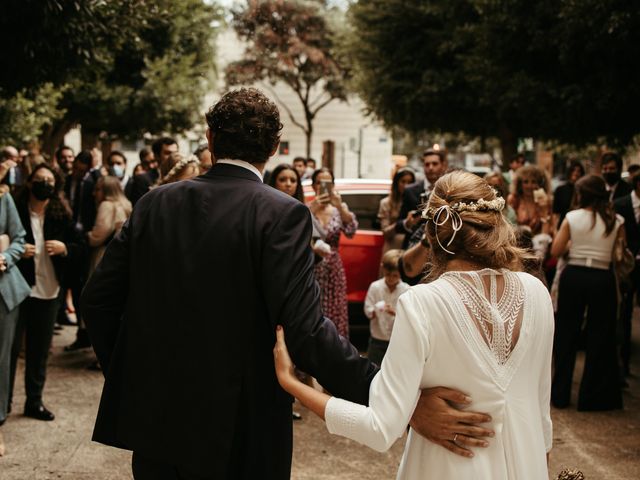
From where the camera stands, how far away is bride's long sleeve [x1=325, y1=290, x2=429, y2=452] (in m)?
2.61

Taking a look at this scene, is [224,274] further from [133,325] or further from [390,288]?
[390,288]

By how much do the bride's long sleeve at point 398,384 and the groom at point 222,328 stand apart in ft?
0.82

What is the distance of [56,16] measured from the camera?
969 cm

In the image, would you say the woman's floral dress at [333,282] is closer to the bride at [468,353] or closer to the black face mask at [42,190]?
the black face mask at [42,190]

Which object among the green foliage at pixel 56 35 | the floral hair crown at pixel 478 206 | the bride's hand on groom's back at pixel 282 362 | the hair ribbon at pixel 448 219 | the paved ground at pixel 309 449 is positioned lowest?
the paved ground at pixel 309 449

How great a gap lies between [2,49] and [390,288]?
221 inches

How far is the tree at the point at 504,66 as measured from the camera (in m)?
12.0

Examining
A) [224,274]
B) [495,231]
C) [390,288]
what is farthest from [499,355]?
[390,288]

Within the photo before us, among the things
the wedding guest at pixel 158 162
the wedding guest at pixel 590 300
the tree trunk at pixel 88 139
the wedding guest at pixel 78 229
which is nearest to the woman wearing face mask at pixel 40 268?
the wedding guest at pixel 78 229

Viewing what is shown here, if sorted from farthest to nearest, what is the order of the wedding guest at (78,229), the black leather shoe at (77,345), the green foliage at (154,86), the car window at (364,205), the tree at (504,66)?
the green foliage at (154,86) → the tree at (504,66) → the car window at (364,205) → the black leather shoe at (77,345) → the wedding guest at (78,229)

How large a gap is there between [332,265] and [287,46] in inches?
1214

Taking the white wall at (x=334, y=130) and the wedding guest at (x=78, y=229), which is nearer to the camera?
the wedding guest at (x=78, y=229)

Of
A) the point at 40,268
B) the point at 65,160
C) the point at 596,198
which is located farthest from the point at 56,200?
the point at 65,160

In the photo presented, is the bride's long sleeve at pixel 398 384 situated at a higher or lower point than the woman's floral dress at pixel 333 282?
higher
